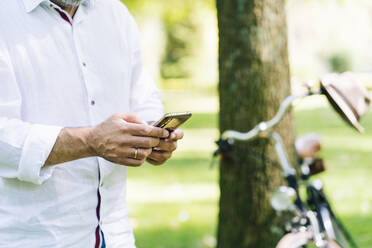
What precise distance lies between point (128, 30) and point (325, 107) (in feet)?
63.8

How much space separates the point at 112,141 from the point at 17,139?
31 centimetres

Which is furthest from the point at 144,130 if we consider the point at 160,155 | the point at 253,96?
the point at 253,96

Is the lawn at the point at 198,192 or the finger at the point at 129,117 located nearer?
the finger at the point at 129,117

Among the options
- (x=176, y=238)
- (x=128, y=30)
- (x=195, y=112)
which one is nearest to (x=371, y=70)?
(x=195, y=112)

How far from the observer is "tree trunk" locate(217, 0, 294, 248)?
4297mm

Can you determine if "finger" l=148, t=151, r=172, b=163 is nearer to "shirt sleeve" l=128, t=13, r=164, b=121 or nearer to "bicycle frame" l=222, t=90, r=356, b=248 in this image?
"shirt sleeve" l=128, t=13, r=164, b=121

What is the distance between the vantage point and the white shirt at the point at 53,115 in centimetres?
206

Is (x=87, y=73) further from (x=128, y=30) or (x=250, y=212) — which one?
(x=250, y=212)

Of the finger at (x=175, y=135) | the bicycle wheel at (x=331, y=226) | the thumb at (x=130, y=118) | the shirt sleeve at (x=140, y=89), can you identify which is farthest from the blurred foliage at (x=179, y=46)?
the thumb at (x=130, y=118)

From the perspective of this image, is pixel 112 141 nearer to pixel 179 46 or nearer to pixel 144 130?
pixel 144 130

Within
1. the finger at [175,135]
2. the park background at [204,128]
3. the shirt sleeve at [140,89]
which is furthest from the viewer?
the park background at [204,128]

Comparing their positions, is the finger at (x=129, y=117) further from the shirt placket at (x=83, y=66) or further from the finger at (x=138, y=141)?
the shirt placket at (x=83, y=66)

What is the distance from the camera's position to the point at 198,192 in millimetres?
8625

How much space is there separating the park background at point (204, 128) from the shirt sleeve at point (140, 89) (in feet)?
4.77
